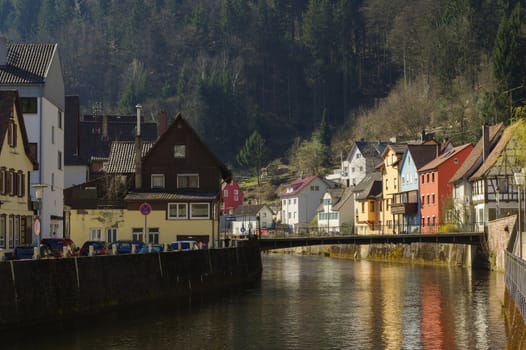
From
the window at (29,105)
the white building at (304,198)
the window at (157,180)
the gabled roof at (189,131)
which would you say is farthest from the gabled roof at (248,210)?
the window at (29,105)

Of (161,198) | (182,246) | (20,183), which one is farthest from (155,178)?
(20,183)

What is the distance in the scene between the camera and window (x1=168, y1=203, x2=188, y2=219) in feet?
283

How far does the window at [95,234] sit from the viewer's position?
284 ft

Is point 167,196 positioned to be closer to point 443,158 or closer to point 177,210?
point 177,210

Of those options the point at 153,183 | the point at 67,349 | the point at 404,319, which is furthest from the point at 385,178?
the point at 67,349

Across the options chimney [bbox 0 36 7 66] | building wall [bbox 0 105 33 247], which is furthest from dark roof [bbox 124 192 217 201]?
building wall [bbox 0 105 33 247]

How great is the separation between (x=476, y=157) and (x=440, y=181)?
9.05 metres

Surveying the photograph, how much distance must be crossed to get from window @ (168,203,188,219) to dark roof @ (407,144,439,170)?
47.9 meters

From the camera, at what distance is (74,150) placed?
383 ft

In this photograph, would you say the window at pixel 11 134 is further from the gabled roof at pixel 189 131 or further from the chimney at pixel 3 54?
the gabled roof at pixel 189 131

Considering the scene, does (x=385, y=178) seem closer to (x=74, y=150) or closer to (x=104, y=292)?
(x=74, y=150)

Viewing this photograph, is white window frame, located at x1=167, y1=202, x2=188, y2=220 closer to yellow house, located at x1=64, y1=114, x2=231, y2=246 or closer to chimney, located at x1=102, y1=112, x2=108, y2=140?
yellow house, located at x1=64, y1=114, x2=231, y2=246

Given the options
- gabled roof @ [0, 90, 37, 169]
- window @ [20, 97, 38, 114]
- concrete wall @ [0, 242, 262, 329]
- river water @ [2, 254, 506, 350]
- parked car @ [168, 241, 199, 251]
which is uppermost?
window @ [20, 97, 38, 114]

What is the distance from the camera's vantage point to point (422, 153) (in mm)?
128625
